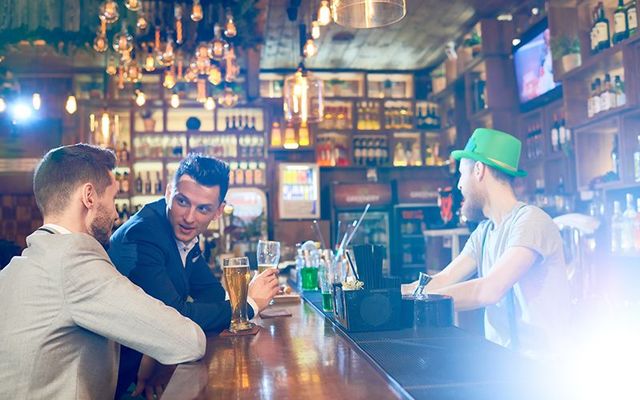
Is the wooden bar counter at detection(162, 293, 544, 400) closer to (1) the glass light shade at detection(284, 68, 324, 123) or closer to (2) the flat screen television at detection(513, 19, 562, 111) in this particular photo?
(1) the glass light shade at detection(284, 68, 324, 123)

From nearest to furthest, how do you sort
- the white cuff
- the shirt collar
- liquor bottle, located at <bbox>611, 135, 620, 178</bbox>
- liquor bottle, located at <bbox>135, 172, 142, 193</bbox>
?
the shirt collar → the white cuff → liquor bottle, located at <bbox>611, 135, 620, 178</bbox> → liquor bottle, located at <bbox>135, 172, 142, 193</bbox>

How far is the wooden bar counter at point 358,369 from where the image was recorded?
1.07 metres

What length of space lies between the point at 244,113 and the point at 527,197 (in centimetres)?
401

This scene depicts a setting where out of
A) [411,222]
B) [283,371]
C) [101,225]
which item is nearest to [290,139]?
[411,222]

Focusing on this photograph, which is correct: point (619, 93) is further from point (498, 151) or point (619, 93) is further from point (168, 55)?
point (168, 55)

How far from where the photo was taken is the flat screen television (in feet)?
18.4

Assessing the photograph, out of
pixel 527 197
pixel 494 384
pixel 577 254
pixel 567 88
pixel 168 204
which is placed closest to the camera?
pixel 494 384

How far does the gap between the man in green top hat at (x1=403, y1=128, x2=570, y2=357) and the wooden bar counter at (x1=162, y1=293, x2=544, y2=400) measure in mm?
513

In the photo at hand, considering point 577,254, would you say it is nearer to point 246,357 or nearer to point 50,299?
point 246,357

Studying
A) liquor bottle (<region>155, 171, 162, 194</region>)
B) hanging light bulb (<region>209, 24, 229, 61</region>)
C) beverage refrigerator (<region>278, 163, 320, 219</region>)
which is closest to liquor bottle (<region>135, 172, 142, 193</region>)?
liquor bottle (<region>155, 171, 162, 194</region>)

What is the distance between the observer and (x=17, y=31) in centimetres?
509

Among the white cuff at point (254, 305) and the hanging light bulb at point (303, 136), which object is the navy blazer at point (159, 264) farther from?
the hanging light bulb at point (303, 136)

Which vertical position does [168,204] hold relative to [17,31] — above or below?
below

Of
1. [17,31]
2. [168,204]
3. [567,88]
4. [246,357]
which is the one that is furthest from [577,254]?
[17,31]
